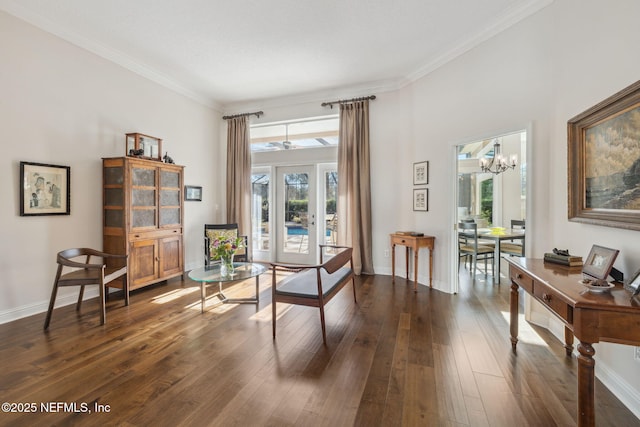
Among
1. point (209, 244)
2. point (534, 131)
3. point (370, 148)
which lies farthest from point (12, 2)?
point (534, 131)

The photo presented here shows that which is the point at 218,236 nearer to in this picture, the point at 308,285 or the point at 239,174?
the point at 239,174

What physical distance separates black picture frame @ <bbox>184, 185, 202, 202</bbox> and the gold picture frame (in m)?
5.52

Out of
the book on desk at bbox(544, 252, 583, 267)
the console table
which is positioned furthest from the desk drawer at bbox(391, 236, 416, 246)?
the console table

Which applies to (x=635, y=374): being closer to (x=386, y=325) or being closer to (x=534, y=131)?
(x=386, y=325)

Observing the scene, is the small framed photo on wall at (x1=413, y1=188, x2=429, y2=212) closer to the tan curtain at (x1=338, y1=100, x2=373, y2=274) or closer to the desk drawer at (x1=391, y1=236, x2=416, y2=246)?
the desk drawer at (x1=391, y1=236, x2=416, y2=246)

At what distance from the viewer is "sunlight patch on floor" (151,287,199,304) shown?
3835 millimetres

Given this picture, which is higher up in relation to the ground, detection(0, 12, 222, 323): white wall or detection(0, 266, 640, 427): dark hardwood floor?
detection(0, 12, 222, 323): white wall

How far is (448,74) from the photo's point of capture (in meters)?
4.14

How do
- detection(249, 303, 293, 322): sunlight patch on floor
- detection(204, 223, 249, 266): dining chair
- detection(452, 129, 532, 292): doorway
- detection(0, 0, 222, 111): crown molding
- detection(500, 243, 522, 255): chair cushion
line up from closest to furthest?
1. detection(0, 0, 222, 111): crown molding
2. detection(249, 303, 293, 322): sunlight patch on floor
3. detection(500, 243, 522, 255): chair cushion
4. detection(204, 223, 249, 266): dining chair
5. detection(452, 129, 532, 292): doorway

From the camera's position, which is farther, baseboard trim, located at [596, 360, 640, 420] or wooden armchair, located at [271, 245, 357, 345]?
wooden armchair, located at [271, 245, 357, 345]

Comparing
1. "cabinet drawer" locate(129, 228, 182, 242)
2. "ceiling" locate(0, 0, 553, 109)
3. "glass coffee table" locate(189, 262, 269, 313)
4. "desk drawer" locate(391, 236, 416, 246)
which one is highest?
"ceiling" locate(0, 0, 553, 109)

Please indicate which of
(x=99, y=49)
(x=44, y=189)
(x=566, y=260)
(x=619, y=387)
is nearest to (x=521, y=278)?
(x=566, y=260)

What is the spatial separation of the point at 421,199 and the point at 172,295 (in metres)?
3.98

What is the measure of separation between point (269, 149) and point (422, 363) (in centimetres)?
501
